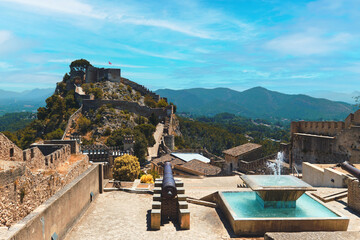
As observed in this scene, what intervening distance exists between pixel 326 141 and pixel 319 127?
1.57 m

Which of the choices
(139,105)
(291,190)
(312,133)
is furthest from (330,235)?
(139,105)

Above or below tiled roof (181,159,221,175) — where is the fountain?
above

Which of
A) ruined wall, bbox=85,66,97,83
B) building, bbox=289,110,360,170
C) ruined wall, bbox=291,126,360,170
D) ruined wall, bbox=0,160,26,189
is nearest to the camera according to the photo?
ruined wall, bbox=0,160,26,189

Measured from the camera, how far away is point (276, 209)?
403 inches

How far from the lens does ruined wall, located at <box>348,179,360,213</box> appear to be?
35.8ft

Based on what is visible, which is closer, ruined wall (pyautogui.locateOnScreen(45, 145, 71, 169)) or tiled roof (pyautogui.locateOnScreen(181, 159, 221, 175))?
ruined wall (pyautogui.locateOnScreen(45, 145, 71, 169))

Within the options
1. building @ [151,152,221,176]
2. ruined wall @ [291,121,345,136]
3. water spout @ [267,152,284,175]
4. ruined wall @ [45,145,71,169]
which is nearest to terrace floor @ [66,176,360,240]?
ruined wall @ [45,145,71,169]

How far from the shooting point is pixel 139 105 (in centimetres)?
5469

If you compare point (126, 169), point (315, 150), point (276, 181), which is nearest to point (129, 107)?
point (126, 169)

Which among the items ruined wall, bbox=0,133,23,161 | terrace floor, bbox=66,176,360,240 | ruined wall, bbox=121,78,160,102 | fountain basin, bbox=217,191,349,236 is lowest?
terrace floor, bbox=66,176,360,240

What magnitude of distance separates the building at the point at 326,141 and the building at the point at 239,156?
6139 mm

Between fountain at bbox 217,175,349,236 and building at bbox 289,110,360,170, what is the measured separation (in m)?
7.99

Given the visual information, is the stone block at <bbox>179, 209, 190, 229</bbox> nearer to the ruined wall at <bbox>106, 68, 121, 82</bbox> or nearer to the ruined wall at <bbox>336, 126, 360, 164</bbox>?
the ruined wall at <bbox>336, 126, 360, 164</bbox>

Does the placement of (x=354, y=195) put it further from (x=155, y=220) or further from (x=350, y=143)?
(x=155, y=220)
